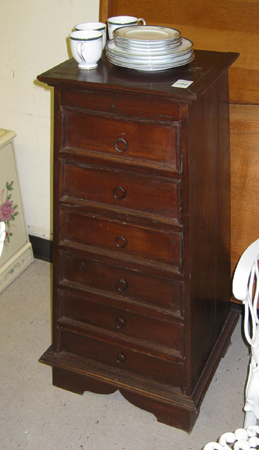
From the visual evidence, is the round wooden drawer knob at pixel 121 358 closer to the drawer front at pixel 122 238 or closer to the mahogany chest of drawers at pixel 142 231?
the mahogany chest of drawers at pixel 142 231

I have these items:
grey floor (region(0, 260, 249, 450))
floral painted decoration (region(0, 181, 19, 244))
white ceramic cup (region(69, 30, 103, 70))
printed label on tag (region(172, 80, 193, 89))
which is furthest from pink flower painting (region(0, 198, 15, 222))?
printed label on tag (region(172, 80, 193, 89))

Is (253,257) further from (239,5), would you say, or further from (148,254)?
(239,5)

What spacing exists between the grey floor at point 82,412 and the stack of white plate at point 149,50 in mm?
1213

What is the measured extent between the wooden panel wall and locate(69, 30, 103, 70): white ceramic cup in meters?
0.45

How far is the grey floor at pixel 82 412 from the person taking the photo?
1814mm

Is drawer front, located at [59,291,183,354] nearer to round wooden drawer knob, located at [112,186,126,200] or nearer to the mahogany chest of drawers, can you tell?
the mahogany chest of drawers

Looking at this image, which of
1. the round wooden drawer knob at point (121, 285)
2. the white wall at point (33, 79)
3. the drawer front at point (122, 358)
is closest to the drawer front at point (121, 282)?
the round wooden drawer knob at point (121, 285)

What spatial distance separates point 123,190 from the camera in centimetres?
158

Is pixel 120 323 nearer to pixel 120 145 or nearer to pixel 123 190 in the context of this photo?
pixel 123 190

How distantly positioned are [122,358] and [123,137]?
802 millimetres

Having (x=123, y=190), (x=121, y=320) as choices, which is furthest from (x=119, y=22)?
(x=121, y=320)

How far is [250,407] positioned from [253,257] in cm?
43

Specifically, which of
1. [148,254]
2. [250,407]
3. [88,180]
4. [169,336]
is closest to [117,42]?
[88,180]

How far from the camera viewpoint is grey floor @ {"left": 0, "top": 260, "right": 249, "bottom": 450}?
5.95 feet
